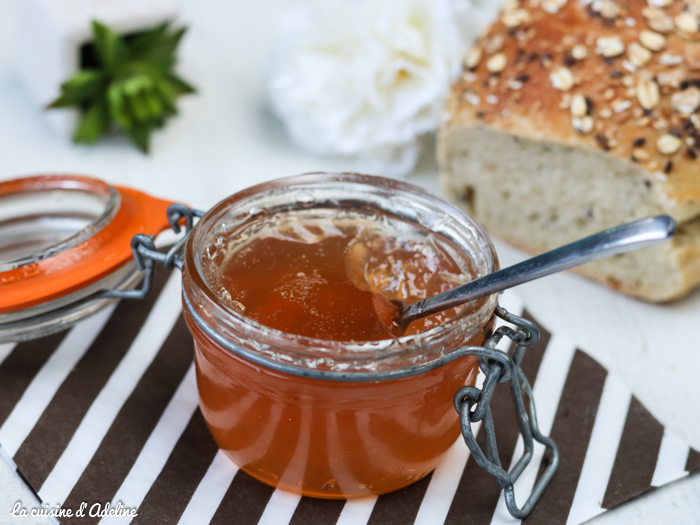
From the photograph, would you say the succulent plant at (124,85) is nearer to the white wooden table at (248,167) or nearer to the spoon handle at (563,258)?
the white wooden table at (248,167)

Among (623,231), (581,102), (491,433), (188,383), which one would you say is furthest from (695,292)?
(188,383)

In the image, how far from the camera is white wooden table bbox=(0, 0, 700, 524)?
4.05 feet

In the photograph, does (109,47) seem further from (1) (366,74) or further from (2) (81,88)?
(1) (366,74)

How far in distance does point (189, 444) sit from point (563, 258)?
2.04ft

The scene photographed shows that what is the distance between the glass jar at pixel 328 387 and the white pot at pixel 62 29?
3.48ft

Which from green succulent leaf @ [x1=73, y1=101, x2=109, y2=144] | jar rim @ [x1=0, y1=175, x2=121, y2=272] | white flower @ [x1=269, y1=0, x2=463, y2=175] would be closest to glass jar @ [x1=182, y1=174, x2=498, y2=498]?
jar rim @ [x1=0, y1=175, x2=121, y2=272]

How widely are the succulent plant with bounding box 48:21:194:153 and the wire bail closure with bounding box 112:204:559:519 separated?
98 cm

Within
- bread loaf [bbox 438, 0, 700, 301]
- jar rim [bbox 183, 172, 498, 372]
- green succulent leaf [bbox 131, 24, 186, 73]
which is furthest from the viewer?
green succulent leaf [bbox 131, 24, 186, 73]

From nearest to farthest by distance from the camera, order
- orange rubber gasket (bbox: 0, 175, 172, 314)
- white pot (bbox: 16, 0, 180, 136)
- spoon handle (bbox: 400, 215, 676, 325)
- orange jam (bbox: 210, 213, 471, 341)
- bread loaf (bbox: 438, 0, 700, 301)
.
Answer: spoon handle (bbox: 400, 215, 676, 325), orange jam (bbox: 210, 213, 471, 341), orange rubber gasket (bbox: 0, 175, 172, 314), bread loaf (bbox: 438, 0, 700, 301), white pot (bbox: 16, 0, 180, 136)

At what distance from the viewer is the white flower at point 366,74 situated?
1.83 meters

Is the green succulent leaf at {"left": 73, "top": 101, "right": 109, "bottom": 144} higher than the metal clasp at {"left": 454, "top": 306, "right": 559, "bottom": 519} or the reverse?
higher

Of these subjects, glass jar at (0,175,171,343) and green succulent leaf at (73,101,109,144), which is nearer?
glass jar at (0,175,171,343)

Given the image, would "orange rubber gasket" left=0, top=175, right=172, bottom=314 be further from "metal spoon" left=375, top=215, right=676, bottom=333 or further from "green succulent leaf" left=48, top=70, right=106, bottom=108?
"green succulent leaf" left=48, top=70, right=106, bottom=108

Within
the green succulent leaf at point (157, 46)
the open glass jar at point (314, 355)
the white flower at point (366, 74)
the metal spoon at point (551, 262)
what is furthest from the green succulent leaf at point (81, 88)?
the metal spoon at point (551, 262)
